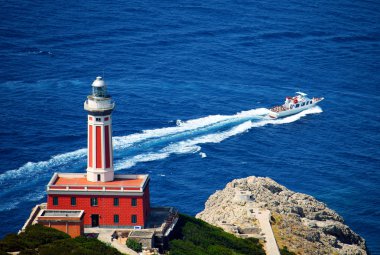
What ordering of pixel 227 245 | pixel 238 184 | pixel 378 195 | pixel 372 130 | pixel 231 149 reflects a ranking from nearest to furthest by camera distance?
pixel 227 245 < pixel 238 184 < pixel 378 195 < pixel 231 149 < pixel 372 130

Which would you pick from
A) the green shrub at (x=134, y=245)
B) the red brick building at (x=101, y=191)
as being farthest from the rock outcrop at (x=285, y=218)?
the green shrub at (x=134, y=245)

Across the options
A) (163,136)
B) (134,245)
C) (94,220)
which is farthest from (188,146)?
(134,245)

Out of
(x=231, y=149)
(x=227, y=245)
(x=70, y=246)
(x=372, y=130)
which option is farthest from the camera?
(x=372, y=130)

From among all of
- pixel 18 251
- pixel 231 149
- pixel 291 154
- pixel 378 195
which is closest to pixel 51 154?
pixel 231 149

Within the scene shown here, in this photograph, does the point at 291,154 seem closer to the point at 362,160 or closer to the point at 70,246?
the point at 362,160

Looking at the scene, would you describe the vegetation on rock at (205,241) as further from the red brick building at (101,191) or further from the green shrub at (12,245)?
the green shrub at (12,245)

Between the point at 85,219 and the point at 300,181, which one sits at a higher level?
the point at 85,219

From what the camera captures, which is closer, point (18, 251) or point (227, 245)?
point (18, 251)
